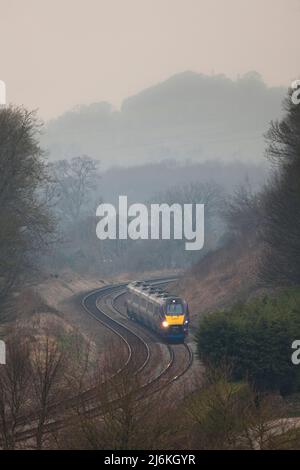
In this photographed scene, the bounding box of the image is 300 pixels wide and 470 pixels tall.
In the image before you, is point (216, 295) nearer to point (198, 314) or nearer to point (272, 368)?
point (198, 314)

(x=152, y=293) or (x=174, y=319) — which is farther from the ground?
(x=152, y=293)

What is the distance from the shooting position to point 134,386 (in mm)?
17328

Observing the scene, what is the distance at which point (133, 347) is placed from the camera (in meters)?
42.2

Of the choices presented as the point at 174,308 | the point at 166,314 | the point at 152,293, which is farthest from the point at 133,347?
the point at 152,293

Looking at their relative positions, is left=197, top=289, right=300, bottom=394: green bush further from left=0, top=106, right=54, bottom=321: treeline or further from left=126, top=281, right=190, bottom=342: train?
left=0, top=106, right=54, bottom=321: treeline

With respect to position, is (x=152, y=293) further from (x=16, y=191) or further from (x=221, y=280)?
(x=221, y=280)

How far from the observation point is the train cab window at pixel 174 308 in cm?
4459

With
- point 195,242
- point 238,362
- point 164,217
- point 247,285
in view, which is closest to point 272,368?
point 238,362

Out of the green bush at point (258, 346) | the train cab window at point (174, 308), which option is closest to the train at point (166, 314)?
the train cab window at point (174, 308)

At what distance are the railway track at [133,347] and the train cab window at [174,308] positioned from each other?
214 cm

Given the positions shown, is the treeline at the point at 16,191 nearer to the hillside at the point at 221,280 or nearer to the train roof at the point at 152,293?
the train roof at the point at 152,293

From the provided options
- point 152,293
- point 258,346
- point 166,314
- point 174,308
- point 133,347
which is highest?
point 152,293

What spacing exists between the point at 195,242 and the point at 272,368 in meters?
79.9

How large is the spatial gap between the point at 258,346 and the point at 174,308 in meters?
13.9
